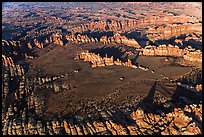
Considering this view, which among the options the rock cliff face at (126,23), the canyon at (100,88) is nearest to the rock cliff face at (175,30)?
the canyon at (100,88)

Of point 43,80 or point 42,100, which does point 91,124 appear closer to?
point 42,100

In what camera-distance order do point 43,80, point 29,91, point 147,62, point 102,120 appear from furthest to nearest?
point 147,62 < point 43,80 < point 29,91 < point 102,120

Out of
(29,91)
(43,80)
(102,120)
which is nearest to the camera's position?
(102,120)

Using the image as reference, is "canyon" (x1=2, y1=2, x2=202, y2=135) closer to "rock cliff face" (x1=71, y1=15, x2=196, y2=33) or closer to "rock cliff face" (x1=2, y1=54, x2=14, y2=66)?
"rock cliff face" (x1=2, y1=54, x2=14, y2=66)

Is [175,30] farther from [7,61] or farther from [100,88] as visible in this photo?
[7,61]

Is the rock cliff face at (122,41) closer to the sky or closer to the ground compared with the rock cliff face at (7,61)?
closer to the sky

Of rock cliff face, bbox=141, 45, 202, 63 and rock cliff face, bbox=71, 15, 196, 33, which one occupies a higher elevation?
rock cliff face, bbox=141, 45, 202, 63

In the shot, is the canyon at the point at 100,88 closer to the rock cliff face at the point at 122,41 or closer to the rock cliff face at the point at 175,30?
the rock cliff face at the point at 122,41

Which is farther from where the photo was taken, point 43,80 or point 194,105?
point 43,80

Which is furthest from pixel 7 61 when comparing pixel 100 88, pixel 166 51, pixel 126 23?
pixel 126 23

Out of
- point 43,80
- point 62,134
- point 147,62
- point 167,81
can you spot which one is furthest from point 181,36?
point 62,134

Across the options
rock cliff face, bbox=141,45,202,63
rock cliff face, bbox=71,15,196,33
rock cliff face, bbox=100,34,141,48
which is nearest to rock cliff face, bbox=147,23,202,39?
rock cliff face, bbox=71,15,196,33
